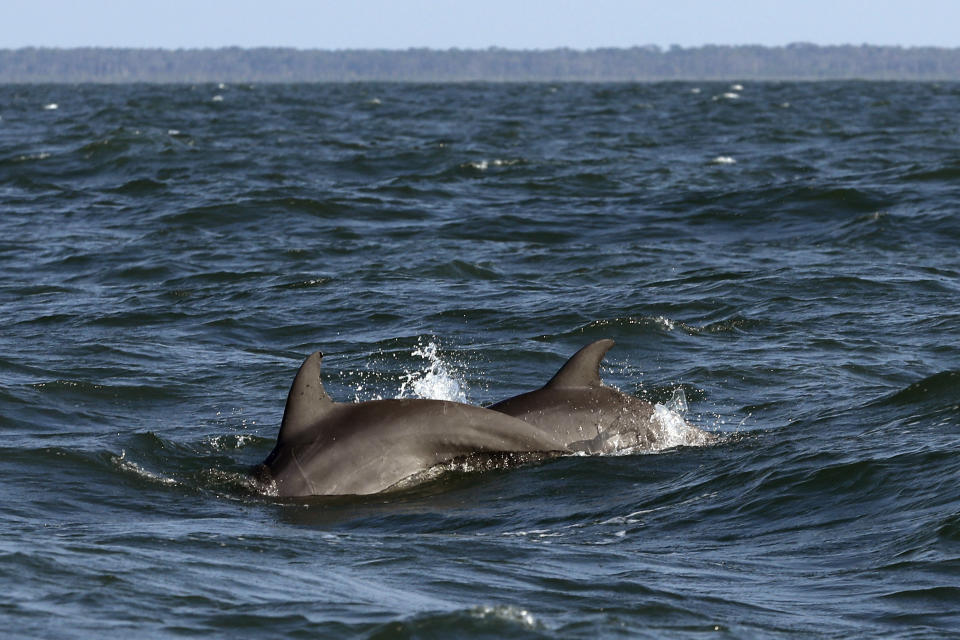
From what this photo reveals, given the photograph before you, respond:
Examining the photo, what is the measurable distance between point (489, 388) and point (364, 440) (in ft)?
12.5

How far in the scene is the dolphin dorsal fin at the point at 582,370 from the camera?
1109 centimetres

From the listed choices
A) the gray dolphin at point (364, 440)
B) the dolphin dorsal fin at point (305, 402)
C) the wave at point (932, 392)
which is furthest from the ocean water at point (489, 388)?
the dolphin dorsal fin at point (305, 402)

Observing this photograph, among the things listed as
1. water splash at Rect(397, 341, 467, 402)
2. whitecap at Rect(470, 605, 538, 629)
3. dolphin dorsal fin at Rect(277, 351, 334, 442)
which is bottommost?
water splash at Rect(397, 341, 467, 402)

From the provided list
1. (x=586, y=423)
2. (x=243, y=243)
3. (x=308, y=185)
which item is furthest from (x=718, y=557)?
(x=308, y=185)

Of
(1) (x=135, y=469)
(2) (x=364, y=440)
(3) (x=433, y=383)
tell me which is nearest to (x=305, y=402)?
(2) (x=364, y=440)

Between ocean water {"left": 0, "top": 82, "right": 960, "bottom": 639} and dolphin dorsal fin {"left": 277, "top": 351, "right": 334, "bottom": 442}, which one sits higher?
dolphin dorsal fin {"left": 277, "top": 351, "right": 334, "bottom": 442}

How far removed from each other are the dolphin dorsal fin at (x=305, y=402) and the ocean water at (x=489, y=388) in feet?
1.64

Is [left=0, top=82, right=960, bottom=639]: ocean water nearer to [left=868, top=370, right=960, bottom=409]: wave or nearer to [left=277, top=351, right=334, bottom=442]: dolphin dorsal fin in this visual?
[left=868, top=370, right=960, bottom=409]: wave

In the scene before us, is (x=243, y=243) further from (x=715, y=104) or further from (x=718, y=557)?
(x=715, y=104)

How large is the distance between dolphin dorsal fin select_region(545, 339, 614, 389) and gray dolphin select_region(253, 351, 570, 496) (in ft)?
1.79

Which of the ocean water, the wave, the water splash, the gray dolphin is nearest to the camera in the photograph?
the ocean water

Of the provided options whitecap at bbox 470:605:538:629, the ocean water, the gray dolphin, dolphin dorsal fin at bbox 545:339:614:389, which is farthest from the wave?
whitecap at bbox 470:605:538:629

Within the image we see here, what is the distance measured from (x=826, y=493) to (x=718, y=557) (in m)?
1.68

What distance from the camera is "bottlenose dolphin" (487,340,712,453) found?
1115cm
